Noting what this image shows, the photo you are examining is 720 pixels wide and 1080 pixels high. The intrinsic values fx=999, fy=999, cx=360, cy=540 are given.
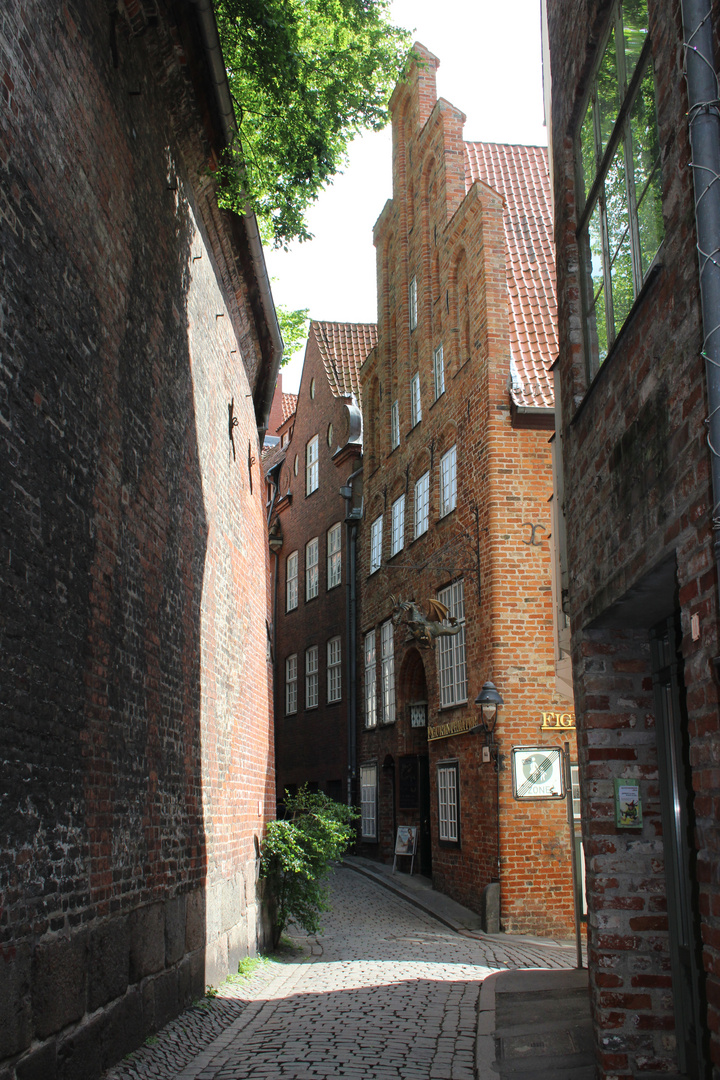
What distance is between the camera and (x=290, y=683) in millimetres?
29312

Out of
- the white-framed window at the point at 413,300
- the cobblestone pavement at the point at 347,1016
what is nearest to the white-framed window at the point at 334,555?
the white-framed window at the point at 413,300

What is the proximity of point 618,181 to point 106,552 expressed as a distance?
3.76 metres

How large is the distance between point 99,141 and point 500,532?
9967 mm

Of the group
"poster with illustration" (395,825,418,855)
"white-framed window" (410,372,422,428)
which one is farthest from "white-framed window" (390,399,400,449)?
"poster with illustration" (395,825,418,855)

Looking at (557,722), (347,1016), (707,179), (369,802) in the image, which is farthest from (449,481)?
(707,179)

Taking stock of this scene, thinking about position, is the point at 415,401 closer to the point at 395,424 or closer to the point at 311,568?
the point at 395,424

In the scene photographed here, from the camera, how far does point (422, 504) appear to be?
751 inches

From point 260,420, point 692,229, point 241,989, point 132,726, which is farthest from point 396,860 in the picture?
point 692,229

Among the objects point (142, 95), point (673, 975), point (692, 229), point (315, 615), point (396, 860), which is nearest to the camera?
point (692, 229)

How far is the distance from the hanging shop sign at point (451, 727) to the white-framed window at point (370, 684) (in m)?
4.55

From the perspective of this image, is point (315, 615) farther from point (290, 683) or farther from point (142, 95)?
point (142, 95)

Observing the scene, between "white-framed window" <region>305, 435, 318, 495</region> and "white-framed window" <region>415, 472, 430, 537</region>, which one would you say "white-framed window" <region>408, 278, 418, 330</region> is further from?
"white-framed window" <region>305, 435, 318, 495</region>

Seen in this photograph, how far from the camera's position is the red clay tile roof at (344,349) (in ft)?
93.2

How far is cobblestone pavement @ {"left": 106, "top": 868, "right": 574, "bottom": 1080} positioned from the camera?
21.0 ft
